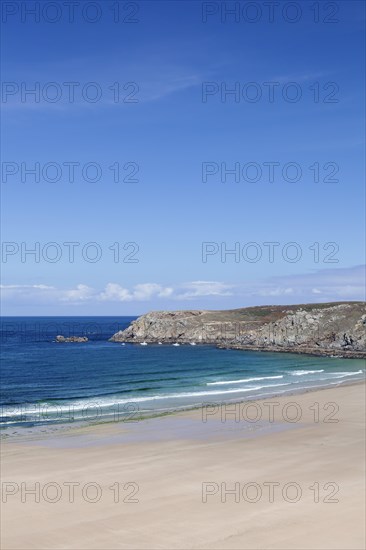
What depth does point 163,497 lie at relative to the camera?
765 inches

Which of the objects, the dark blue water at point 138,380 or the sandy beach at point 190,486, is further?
the dark blue water at point 138,380

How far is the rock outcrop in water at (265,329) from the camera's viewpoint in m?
95.2

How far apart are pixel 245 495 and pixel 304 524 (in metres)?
3.20

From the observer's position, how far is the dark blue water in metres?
39.8

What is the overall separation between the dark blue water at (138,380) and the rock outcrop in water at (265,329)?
10.6 metres

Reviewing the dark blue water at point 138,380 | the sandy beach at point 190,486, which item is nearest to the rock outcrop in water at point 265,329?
the dark blue water at point 138,380

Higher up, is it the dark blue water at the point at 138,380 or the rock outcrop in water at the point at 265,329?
the rock outcrop in water at the point at 265,329

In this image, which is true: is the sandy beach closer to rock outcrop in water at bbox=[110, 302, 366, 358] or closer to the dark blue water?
the dark blue water

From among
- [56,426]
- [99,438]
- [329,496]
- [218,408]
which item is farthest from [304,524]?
[218,408]

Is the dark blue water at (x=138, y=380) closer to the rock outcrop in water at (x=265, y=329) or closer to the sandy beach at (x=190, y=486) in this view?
the sandy beach at (x=190, y=486)

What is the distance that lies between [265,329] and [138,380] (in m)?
56.5

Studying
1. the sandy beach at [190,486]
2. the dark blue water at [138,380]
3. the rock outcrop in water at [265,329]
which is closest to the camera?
the sandy beach at [190,486]

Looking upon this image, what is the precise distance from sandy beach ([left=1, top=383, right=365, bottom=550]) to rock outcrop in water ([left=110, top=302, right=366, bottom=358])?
6085 centimetres

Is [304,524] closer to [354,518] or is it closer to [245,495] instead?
[354,518]
